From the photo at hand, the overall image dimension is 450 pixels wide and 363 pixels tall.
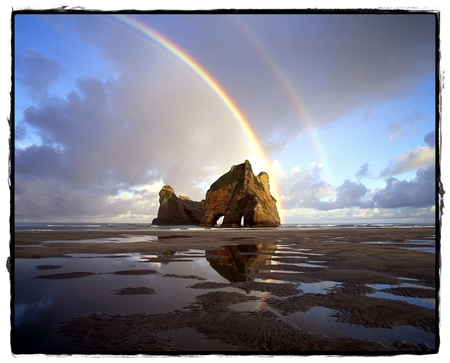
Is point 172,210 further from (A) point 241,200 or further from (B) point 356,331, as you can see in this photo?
(B) point 356,331

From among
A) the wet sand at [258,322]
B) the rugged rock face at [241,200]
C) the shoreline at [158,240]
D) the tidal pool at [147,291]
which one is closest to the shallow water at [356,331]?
the tidal pool at [147,291]

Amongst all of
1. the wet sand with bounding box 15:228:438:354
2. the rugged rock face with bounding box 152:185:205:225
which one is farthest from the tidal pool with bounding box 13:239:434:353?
the rugged rock face with bounding box 152:185:205:225

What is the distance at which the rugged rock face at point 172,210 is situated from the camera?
147 metres

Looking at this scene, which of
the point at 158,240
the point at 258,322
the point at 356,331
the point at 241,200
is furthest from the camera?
the point at 241,200

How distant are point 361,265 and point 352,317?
29.1ft

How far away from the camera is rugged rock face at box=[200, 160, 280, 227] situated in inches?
3664

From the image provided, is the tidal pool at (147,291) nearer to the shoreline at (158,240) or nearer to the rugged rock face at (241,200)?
the shoreline at (158,240)

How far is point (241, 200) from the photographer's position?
98.4m

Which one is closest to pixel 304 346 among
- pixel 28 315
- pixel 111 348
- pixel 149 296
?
pixel 111 348

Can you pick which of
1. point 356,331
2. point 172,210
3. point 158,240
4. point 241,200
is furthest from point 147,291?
point 172,210

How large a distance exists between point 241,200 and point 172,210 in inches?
2437

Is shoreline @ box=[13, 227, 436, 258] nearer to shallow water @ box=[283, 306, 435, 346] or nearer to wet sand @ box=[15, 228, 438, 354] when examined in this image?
wet sand @ box=[15, 228, 438, 354]

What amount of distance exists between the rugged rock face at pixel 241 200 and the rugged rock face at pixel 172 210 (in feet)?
141

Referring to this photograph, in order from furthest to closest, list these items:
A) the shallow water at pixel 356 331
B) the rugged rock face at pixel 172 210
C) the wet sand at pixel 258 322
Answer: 1. the rugged rock face at pixel 172 210
2. the shallow water at pixel 356 331
3. the wet sand at pixel 258 322
